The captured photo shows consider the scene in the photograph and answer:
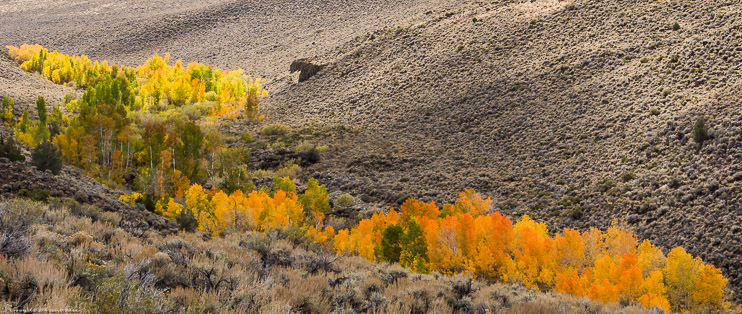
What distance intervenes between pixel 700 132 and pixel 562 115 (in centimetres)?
1446

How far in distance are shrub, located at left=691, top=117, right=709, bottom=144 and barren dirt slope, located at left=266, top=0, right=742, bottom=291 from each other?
30cm

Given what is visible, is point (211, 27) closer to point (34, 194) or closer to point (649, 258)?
point (34, 194)

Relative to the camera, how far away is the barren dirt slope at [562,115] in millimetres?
32219

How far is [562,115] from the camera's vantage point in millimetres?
47719

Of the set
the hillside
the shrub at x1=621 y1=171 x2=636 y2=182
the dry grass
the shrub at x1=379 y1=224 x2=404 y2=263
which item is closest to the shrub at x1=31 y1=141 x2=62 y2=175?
the hillside

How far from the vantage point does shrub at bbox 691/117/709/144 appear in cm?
3397

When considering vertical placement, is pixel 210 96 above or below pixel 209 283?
above

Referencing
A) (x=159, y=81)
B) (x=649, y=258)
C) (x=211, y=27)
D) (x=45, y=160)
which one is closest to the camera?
(x=649, y=258)

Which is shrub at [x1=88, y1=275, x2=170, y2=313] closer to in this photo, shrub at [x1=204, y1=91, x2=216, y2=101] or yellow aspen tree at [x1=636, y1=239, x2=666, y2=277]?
yellow aspen tree at [x1=636, y1=239, x2=666, y2=277]

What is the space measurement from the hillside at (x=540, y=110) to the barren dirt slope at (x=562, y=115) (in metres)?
0.16

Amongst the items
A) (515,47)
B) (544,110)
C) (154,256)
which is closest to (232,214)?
(154,256)

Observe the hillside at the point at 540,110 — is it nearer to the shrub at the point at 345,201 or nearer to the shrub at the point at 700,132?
the shrub at the point at 700,132

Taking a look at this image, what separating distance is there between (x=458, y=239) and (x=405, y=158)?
2092 centimetres

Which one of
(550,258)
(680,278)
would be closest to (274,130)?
(550,258)
